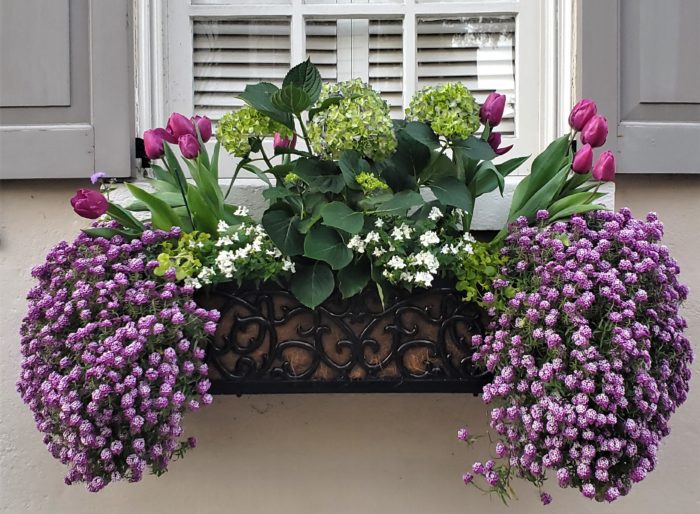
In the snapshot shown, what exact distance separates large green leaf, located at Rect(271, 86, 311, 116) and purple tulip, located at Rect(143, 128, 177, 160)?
0.26 meters

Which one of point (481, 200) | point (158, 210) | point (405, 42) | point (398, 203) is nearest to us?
point (398, 203)

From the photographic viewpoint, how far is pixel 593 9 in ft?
4.70

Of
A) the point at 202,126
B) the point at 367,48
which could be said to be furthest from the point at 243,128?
the point at 367,48

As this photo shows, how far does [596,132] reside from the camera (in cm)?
122

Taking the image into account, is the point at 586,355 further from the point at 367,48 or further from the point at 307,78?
the point at 367,48

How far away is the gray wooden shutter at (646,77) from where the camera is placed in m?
1.43

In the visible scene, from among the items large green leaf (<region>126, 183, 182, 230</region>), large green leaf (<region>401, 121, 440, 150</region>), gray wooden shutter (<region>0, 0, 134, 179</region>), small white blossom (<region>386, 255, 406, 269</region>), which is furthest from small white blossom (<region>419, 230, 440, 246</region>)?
gray wooden shutter (<region>0, 0, 134, 179</region>)

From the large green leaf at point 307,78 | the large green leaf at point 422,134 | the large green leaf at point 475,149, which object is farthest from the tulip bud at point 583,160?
the large green leaf at point 307,78

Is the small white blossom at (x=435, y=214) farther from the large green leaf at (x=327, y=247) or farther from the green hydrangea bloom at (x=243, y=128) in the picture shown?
the green hydrangea bloom at (x=243, y=128)

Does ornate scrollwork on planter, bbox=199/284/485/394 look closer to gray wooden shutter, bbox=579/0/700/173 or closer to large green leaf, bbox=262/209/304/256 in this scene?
large green leaf, bbox=262/209/304/256

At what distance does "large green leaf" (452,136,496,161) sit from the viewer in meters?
1.18

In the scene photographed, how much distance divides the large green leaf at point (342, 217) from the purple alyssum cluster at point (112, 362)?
0.27 metres

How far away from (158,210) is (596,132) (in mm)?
862

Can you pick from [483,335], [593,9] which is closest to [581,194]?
[483,335]
